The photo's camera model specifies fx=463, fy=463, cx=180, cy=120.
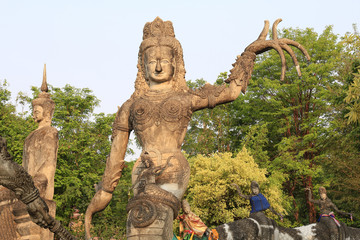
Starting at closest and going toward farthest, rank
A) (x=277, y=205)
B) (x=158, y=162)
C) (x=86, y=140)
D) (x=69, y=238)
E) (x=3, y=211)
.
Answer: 1. (x=69, y=238)
2. (x=158, y=162)
3. (x=3, y=211)
4. (x=277, y=205)
5. (x=86, y=140)

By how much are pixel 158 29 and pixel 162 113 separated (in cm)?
135

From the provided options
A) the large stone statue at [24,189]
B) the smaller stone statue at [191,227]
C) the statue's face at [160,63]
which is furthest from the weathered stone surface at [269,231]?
the large stone statue at [24,189]

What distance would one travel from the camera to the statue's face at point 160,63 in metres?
6.43

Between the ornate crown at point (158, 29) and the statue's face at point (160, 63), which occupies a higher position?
the ornate crown at point (158, 29)

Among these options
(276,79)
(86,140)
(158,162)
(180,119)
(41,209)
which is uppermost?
(276,79)

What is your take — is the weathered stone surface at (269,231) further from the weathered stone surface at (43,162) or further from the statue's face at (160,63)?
the statue's face at (160,63)

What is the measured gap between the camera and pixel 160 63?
6.43 metres

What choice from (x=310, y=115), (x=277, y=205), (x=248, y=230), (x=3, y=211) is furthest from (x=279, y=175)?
(x=3, y=211)

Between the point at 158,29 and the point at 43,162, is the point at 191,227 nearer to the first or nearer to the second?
the point at 43,162

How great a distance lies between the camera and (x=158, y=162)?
5.98 m

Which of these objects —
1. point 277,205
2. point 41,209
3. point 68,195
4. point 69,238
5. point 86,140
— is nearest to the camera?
point 41,209

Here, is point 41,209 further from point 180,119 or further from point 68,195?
point 68,195

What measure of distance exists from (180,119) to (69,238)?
2.45m

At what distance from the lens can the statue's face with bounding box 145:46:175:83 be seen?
643 centimetres
